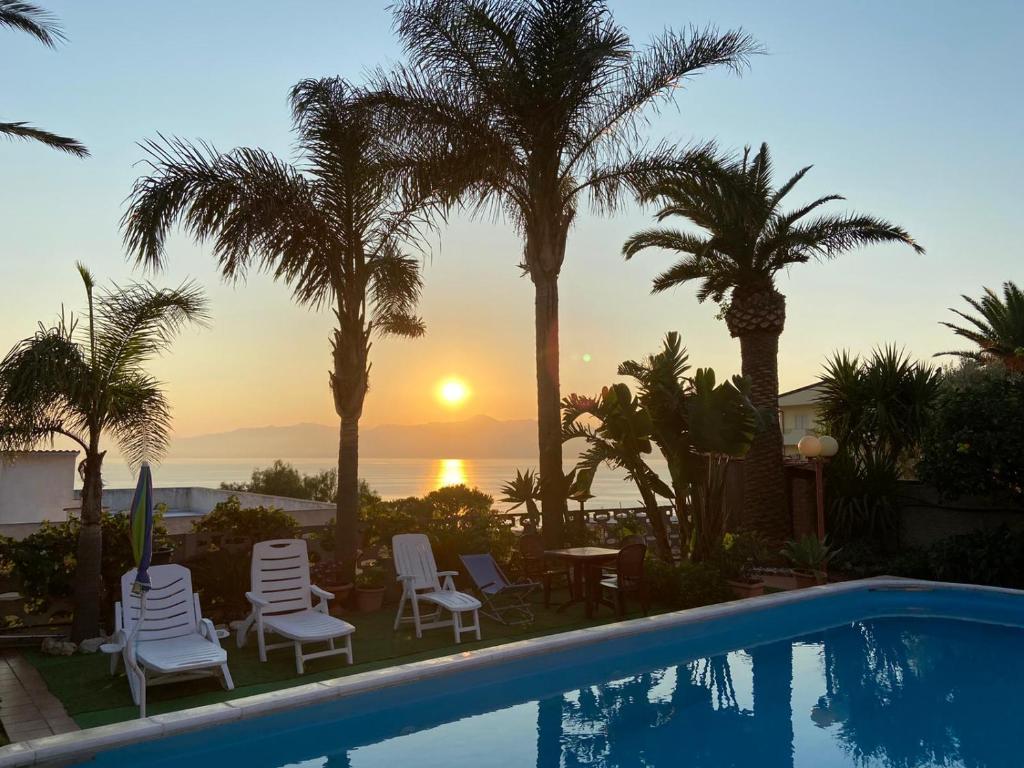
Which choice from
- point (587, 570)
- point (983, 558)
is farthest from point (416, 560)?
point (983, 558)

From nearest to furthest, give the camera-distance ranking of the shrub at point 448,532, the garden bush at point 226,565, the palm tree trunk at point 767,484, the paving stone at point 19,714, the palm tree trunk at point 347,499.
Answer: the paving stone at point 19,714 < the garden bush at point 226,565 < the palm tree trunk at point 347,499 < the shrub at point 448,532 < the palm tree trunk at point 767,484

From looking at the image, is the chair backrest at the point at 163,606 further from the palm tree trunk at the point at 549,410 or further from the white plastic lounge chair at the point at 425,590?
the palm tree trunk at the point at 549,410

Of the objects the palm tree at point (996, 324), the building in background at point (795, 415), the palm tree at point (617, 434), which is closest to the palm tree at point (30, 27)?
the palm tree at point (617, 434)

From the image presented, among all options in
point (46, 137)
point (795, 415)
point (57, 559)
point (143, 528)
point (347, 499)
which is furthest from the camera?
point (795, 415)

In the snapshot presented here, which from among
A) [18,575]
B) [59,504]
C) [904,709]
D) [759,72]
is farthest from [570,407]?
[59,504]

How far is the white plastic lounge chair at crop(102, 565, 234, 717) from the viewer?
633cm

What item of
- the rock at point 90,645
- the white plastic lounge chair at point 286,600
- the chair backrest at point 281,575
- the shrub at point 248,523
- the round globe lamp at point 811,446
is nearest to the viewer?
the white plastic lounge chair at point 286,600

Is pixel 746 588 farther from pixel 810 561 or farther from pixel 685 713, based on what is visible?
pixel 685 713

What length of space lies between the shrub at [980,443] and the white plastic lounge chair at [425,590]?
350 inches

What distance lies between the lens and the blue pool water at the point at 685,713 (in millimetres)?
5789

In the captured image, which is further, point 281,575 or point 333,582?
point 333,582

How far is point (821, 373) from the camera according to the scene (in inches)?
682

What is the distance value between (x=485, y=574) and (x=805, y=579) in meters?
6.02

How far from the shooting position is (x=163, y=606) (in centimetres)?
739
